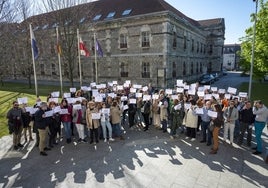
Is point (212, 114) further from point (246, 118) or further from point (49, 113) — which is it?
point (49, 113)

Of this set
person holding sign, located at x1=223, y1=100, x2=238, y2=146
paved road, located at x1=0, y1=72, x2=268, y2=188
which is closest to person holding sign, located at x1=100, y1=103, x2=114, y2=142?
paved road, located at x1=0, y1=72, x2=268, y2=188

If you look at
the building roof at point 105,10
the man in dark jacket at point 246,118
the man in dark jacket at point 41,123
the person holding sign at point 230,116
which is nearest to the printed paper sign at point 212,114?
the person holding sign at point 230,116

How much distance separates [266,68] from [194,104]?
11260 mm

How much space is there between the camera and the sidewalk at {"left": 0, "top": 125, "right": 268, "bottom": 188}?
6.24 meters

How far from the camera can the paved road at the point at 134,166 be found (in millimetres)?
6238

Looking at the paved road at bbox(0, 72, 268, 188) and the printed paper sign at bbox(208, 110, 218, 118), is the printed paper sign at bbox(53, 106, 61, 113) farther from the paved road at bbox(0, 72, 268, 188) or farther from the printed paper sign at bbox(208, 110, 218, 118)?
the printed paper sign at bbox(208, 110, 218, 118)

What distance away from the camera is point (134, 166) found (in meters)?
7.17

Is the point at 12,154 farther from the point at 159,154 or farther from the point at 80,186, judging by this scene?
the point at 159,154

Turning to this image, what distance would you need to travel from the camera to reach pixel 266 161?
7176 mm

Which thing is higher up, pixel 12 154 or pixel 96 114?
pixel 96 114

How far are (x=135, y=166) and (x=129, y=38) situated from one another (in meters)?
21.7

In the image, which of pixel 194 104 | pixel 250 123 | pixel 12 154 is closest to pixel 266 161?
pixel 250 123

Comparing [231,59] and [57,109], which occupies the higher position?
[231,59]

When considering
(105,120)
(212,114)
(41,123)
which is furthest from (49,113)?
(212,114)
